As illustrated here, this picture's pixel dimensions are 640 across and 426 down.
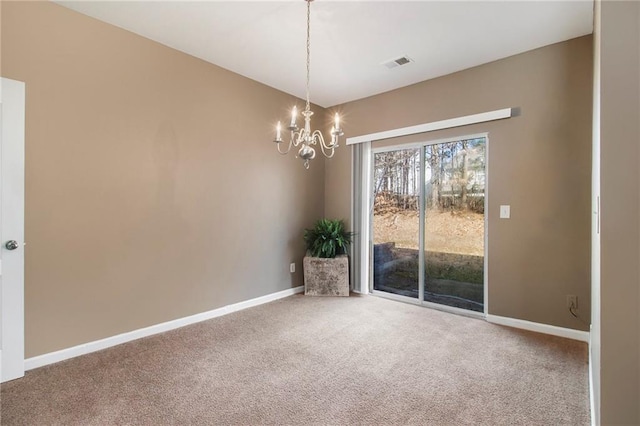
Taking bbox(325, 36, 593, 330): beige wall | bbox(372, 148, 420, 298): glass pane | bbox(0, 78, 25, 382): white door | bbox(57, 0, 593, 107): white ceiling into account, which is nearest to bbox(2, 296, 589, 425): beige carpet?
bbox(0, 78, 25, 382): white door

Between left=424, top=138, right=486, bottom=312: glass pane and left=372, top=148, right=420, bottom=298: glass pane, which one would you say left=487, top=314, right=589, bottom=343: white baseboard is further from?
left=372, top=148, right=420, bottom=298: glass pane

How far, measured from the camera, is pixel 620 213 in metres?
1.10

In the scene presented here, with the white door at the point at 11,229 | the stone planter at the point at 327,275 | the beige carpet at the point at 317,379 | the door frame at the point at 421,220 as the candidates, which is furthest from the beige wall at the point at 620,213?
the white door at the point at 11,229

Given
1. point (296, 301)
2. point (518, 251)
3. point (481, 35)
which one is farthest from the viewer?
point (296, 301)

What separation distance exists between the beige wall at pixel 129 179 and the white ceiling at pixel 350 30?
1.02 ft

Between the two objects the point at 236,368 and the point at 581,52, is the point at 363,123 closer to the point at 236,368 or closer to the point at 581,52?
the point at 581,52

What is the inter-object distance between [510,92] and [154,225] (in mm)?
3870

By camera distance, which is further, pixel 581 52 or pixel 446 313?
pixel 446 313

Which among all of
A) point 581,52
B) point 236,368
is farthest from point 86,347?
point 581,52

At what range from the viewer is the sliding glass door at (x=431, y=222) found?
11.5 feet

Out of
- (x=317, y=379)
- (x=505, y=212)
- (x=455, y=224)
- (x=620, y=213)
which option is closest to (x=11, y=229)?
(x=317, y=379)

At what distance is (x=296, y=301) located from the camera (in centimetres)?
398

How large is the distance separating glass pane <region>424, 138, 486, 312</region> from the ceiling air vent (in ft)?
3.48

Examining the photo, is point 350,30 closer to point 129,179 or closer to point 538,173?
point 538,173
